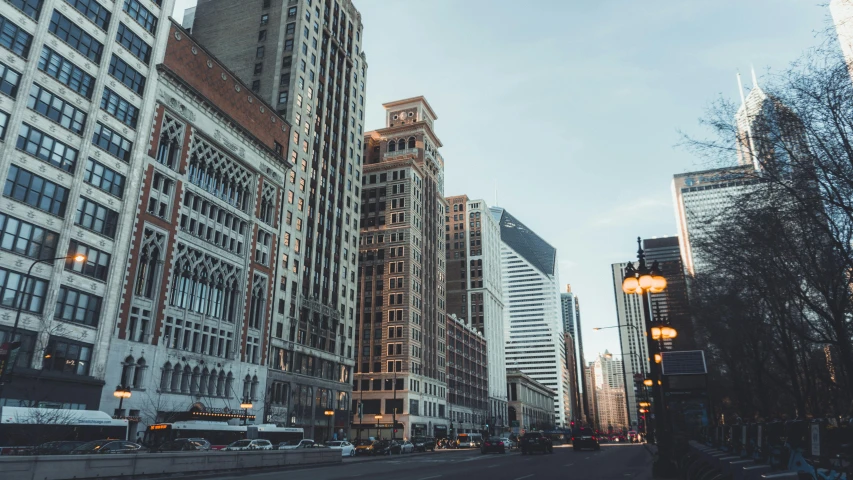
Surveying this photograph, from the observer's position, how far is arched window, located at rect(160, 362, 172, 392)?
49572 millimetres

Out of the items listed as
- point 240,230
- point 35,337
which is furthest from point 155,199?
point 35,337

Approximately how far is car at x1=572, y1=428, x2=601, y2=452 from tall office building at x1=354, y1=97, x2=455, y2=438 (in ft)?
140

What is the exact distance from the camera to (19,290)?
3878 cm

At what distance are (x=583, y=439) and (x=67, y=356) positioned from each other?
4663 cm

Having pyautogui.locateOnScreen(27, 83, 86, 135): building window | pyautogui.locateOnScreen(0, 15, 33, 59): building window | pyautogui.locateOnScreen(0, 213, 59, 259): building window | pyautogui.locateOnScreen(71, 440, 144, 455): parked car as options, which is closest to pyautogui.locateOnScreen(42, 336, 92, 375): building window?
pyautogui.locateOnScreen(0, 213, 59, 259): building window

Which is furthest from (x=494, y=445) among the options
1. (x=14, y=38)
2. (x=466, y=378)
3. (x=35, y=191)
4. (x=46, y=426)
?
(x=466, y=378)

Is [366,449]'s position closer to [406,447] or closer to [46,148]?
[406,447]

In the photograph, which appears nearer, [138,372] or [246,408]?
[138,372]

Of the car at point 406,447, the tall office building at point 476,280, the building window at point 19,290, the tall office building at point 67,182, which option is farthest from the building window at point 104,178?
the tall office building at point 476,280

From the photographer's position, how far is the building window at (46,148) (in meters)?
40.5

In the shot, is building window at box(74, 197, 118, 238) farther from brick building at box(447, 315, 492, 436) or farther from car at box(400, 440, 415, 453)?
brick building at box(447, 315, 492, 436)

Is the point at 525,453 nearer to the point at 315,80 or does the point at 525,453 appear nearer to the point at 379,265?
the point at 315,80

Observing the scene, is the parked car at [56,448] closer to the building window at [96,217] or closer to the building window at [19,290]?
the building window at [19,290]

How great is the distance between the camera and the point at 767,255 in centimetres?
2655
